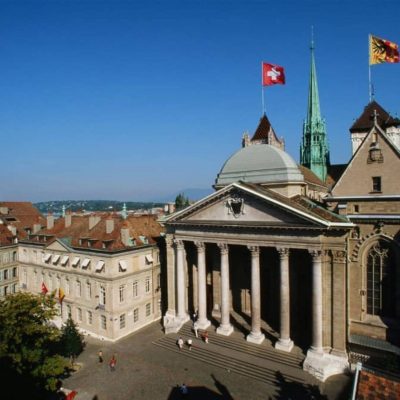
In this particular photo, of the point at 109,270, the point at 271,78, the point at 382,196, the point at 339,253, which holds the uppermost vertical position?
the point at 271,78

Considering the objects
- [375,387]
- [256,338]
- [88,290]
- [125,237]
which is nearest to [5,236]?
[88,290]

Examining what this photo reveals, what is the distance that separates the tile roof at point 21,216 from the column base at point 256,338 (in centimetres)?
4436

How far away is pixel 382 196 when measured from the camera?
30.8m

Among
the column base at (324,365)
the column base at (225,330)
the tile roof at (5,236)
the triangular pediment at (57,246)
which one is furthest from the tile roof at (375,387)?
the tile roof at (5,236)

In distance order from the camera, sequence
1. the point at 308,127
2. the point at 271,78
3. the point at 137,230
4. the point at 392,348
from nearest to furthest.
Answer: the point at 392,348
the point at 271,78
the point at 137,230
the point at 308,127

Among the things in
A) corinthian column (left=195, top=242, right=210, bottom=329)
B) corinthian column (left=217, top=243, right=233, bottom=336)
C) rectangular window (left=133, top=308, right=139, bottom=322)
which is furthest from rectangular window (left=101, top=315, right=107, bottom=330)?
corinthian column (left=217, top=243, right=233, bottom=336)

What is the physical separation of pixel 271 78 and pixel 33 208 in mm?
57726

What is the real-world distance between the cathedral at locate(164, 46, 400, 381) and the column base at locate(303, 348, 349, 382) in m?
0.08

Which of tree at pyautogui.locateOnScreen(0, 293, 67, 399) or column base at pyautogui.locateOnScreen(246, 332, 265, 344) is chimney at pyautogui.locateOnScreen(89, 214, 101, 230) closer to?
tree at pyautogui.locateOnScreen(0, 293, 67, 399)

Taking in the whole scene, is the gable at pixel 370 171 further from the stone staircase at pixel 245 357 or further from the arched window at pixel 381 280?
the stone staircase at pixel 245 357

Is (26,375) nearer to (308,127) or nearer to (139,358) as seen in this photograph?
(139,358)

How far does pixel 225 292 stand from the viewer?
37938mm

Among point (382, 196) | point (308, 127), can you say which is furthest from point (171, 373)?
point (308, 127)

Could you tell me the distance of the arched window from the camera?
30922 millimetres
